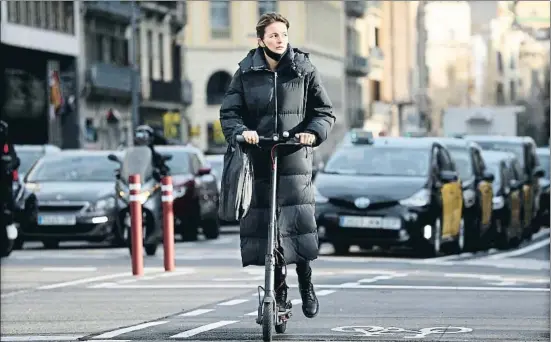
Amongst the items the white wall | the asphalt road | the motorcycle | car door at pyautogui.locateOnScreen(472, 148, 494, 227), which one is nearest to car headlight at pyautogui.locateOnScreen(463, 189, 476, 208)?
car door at pyautogui.locateOnScreen(472, 148, 494, 227)

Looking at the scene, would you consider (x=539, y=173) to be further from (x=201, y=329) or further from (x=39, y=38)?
(x=39, y=38)

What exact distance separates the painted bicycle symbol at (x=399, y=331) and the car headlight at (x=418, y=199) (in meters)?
10.8

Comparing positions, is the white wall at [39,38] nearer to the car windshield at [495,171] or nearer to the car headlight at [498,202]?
the car windshield at [495,171]

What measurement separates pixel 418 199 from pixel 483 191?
4575 millimetres

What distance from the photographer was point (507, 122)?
196 ft

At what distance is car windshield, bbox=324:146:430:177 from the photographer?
24.5 meters

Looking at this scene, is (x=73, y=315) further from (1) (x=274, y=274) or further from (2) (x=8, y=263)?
(2) (x=8, y=263)

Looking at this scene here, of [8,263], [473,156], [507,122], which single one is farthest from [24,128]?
[8,263]

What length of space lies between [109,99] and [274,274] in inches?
2315

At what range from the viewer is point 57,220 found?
27.1 m

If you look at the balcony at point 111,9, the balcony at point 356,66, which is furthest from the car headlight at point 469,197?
the balcony at point 356,66

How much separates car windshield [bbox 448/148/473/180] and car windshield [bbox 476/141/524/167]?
6.90 m

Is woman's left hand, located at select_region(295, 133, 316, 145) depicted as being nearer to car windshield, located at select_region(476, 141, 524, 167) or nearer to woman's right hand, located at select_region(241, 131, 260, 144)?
woman's right hand, located at select_region(241, 131, 260, 144)

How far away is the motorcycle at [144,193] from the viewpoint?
81.9ft
